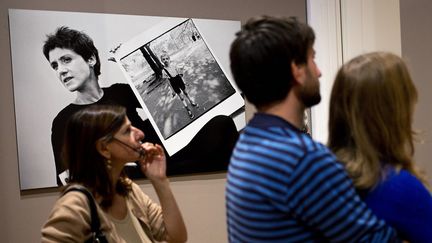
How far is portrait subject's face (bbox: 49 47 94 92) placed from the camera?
78.2 inches

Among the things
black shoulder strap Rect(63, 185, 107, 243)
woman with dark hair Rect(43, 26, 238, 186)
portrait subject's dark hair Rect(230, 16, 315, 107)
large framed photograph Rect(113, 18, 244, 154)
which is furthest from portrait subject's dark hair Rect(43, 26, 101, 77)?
portrait subject's dark hair Rect(230, 16, 315, 107)

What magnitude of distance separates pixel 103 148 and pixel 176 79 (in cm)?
89

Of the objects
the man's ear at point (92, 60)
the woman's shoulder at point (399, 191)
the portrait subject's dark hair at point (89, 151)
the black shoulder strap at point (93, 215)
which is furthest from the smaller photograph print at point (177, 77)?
the woman's shoulder at point (399, 191)

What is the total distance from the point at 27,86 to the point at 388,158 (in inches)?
65.4

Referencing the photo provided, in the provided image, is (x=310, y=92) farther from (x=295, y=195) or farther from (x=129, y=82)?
(x=129, y=82)

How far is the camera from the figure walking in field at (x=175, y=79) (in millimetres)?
2205

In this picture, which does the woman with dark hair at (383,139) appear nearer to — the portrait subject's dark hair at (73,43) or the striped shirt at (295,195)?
the striped shirt at (295,195)

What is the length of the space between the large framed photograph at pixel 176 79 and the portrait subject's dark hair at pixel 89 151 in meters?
0.74

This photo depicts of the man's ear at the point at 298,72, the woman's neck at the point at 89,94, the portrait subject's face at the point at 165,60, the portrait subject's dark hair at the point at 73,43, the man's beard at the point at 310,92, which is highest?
the portrait subject's dark hair at the point at 73,43

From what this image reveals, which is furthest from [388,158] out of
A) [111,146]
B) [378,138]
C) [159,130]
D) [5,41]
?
[5,41]

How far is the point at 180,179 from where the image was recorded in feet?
7.33

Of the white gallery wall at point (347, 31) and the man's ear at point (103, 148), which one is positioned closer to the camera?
the man's ear at point (103, 148)

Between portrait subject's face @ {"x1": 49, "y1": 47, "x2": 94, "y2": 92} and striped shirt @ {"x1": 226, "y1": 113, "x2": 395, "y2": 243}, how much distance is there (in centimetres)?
143

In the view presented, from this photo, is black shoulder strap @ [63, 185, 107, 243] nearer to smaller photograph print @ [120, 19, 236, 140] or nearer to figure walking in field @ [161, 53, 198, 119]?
smaller photograph print @ [120, 19, 236, 140]
